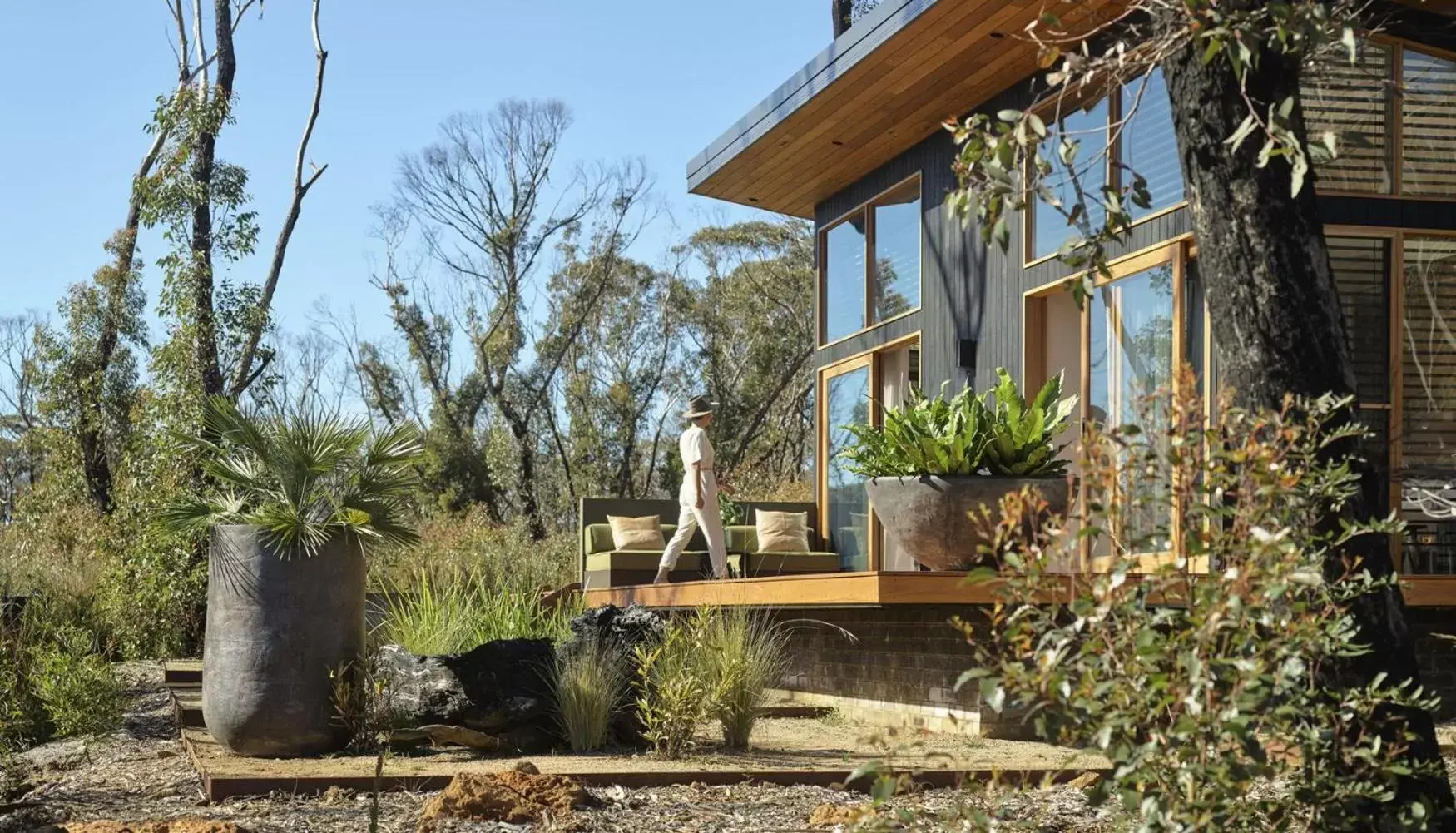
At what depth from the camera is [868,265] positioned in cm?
1295

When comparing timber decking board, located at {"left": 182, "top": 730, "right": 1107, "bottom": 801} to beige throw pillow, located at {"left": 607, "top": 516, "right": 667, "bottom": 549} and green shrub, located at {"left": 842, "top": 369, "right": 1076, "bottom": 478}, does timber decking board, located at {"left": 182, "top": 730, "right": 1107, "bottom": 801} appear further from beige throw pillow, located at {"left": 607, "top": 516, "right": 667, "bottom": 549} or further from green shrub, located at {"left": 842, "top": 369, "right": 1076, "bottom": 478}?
beige throw pillow, located at {"left": 607, "top": 516, "right": 667, "bottom": 549}

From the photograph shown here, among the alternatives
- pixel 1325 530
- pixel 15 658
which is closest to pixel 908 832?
pixel 1325 530

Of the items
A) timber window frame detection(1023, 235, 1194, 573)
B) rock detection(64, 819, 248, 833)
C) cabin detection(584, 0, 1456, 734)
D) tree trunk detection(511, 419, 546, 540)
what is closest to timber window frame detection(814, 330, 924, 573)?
cabin detection(584, 0, 1456, 734)

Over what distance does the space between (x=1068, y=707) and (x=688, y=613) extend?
6652 millimetres

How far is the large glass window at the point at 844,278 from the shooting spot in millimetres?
13180

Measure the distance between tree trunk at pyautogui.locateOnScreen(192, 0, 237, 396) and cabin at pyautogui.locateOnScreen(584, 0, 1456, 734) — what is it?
14.1 feet

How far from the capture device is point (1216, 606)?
283cm

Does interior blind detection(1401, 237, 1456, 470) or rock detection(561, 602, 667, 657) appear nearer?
rock detection(561, 602, 667, 657)

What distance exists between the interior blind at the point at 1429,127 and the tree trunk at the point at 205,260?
9.37 m

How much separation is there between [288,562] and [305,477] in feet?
1.28

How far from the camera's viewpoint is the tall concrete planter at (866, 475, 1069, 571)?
7.28 meters

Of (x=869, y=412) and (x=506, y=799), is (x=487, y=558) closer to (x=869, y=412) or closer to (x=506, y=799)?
(x=869, y=412)

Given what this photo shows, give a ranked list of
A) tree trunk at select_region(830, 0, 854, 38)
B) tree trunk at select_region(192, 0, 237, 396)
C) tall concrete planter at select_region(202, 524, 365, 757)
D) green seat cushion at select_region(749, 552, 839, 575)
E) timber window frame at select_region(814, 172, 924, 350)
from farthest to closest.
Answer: tree trunk at select_region(830, 0, 854, 38), tree trunk at select_region(192, 0, 237, 396), green seat cushion at select_region(749, 552, 839, 575), timber window frame at select_region(814, 172, 924, 350), tall concrete planter at select_region(202, 524, 365, 757)

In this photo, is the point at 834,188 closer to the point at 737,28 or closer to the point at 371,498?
the point at 371,498
